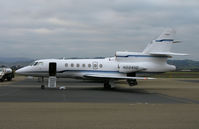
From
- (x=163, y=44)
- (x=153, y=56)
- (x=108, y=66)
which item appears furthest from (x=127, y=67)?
(x=163, y=44)

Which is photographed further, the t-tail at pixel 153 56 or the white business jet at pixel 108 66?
the t-tail at pixel 153 56

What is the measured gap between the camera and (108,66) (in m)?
24.0

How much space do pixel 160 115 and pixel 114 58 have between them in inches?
586

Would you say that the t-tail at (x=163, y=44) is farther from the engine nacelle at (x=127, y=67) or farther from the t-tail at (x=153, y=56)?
the engine nacelle at (x=127, y=67)

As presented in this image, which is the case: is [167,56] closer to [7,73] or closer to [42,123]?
[42,123]

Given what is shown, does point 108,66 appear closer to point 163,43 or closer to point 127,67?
point 127,67

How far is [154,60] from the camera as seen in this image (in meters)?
24.7

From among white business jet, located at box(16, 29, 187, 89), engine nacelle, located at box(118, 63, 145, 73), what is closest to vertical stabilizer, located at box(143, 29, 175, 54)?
white business jet, located at box(16, 29, 187, 89)

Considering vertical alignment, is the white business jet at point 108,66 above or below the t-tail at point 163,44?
below

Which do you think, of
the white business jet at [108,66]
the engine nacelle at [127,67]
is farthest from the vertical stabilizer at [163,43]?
the engine nacelle at [127,67]

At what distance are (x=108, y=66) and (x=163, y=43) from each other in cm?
571

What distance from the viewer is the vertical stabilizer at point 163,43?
24891 millimetres

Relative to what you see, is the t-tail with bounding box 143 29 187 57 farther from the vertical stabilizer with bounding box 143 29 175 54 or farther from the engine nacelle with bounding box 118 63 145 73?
the engine nacelle with bounding box 118 63 145 73

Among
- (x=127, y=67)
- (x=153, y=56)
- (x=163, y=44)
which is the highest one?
(x=163, y=44)
